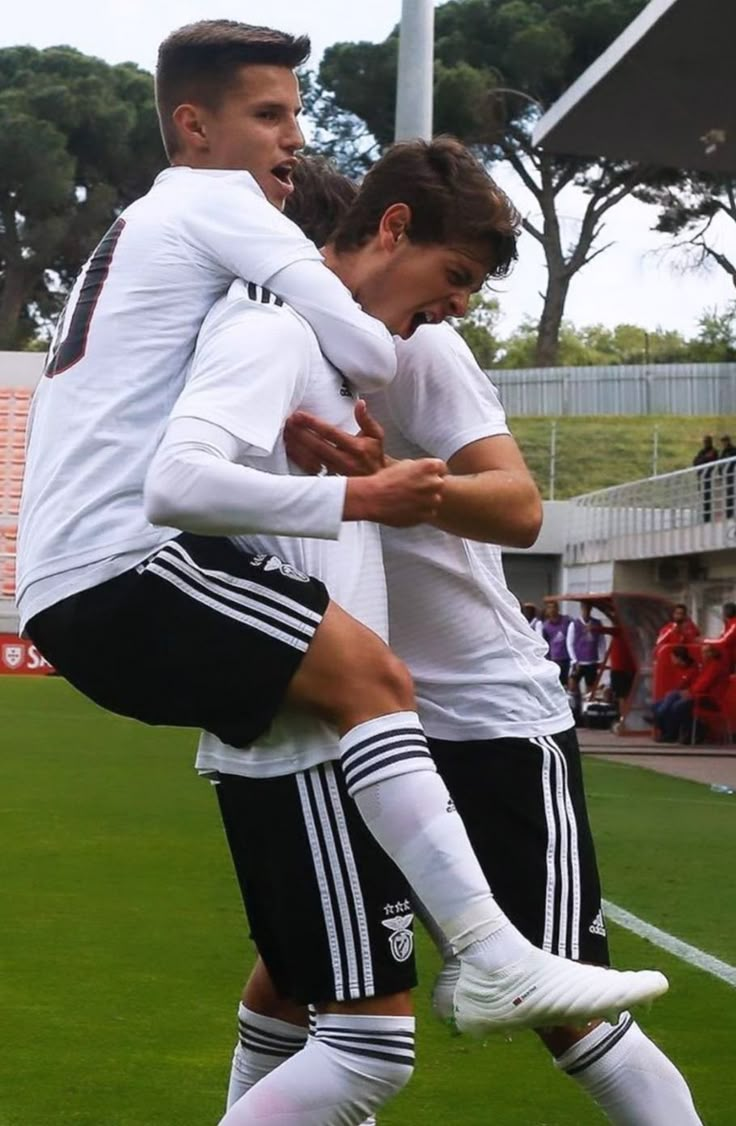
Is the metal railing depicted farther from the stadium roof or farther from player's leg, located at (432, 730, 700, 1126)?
player's leg, located at (432, 730, 700, 1126)

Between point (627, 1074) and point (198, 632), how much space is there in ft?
3.76

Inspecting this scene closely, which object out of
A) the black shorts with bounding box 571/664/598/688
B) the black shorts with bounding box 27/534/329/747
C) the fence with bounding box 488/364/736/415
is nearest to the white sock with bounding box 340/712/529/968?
the black shorts with bounding box 27/534/329/747

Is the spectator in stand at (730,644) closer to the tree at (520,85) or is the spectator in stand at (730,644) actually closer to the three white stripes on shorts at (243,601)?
the three white stripes on shorts at (243,601)

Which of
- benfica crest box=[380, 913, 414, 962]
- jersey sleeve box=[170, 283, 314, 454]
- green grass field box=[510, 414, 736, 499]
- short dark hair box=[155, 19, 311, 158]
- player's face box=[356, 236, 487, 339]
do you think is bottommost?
benfica crest box=[380, 913, 414, 962]

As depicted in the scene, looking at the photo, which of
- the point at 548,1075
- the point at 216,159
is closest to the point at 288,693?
the point at 216,159

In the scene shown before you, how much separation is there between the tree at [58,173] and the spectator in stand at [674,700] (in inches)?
1666

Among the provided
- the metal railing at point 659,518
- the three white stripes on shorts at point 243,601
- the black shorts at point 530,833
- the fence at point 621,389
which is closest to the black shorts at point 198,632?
the three white stripes on shorts at point 243,601

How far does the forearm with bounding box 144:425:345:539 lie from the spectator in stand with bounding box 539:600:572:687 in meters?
26.9

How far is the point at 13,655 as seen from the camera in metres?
35.8

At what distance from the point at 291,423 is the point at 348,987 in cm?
84

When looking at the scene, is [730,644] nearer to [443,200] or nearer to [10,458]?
[443,200]

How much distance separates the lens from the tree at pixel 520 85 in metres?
65.2

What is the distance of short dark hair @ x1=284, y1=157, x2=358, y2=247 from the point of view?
3590 millimetres

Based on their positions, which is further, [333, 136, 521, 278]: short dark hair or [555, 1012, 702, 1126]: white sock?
[555, 1012, 702, 1126]: white sock
